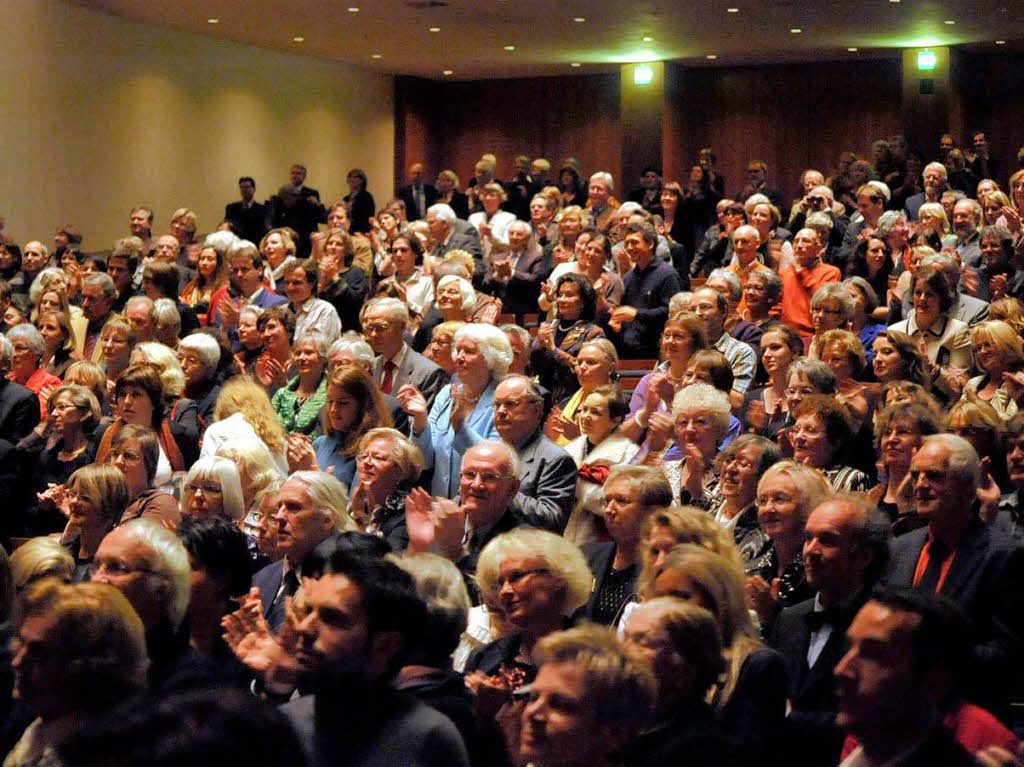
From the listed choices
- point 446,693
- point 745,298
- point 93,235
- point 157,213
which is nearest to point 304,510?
point 446,693

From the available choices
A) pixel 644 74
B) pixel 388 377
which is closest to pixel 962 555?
pixel 388 377

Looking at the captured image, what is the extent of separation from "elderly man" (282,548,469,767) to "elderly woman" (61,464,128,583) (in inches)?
79.2

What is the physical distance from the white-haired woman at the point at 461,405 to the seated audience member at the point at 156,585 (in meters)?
2.41

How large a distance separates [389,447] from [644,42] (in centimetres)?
1292

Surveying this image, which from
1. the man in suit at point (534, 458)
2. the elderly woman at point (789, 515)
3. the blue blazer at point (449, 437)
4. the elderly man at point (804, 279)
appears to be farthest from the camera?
the elderly man at point (804, 279)

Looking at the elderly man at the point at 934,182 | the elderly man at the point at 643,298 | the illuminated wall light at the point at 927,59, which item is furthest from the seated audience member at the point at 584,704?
the illuminated wall light at the point at 927,59

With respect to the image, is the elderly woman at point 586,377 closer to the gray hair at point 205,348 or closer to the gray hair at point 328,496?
the gray hair at point 205,348

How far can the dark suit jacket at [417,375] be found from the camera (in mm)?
6602

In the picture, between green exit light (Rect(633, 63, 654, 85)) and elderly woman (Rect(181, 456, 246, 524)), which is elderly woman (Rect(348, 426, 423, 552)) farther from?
green exit light (Rect(633, 63, 654, 85))

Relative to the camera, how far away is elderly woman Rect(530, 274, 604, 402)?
667 cm

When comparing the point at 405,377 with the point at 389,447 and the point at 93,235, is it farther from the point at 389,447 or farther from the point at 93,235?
A: the point at 93,235

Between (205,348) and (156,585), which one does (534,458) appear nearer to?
(156,585)

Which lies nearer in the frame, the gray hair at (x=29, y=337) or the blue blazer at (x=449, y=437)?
the blue blazer at (x=449, y=437)

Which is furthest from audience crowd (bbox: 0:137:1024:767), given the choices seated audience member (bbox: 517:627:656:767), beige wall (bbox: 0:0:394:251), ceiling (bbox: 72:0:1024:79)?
ceiling (bbox: 72:0:1024:79)
